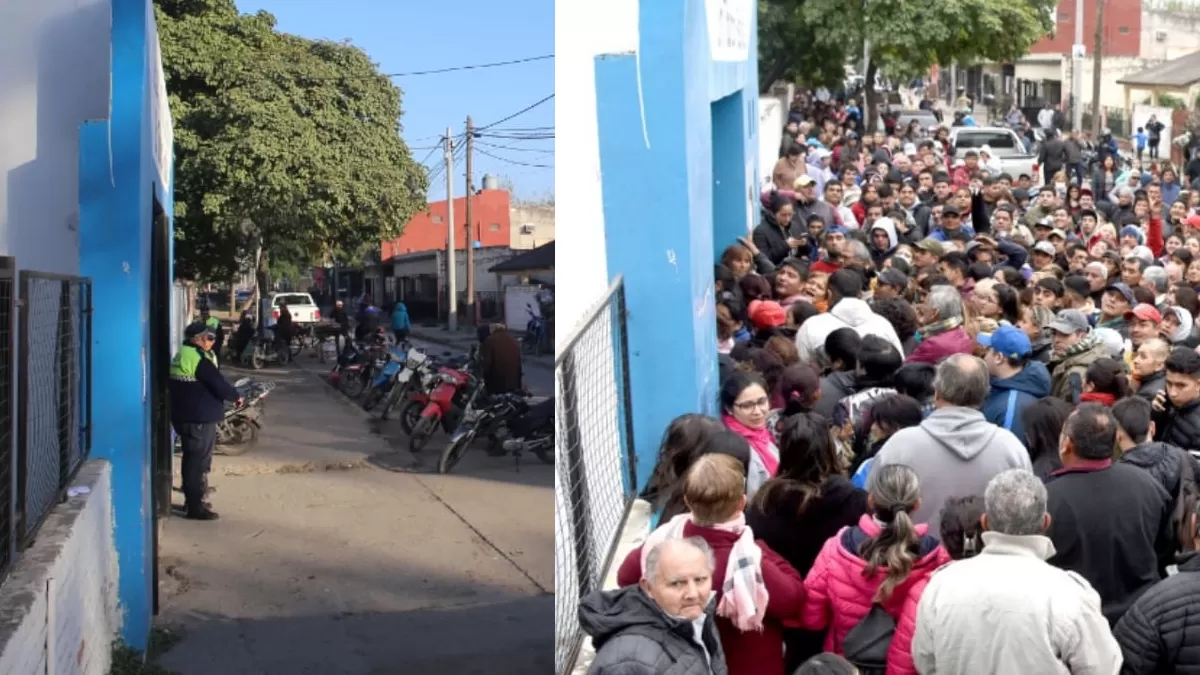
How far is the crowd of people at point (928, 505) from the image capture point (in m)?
3.75

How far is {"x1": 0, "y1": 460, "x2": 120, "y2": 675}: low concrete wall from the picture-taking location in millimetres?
4914

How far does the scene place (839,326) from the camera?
687cm

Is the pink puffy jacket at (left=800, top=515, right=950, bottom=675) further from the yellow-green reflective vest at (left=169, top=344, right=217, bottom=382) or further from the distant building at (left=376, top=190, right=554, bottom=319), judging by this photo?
the distant building at (left=376, top=190, right=554, bottom=319)

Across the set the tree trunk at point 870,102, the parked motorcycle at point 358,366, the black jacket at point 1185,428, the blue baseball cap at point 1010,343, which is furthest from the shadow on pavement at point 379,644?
the tree trunk at point 870,102

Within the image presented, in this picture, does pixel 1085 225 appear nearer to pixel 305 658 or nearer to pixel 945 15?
pixel 305 658

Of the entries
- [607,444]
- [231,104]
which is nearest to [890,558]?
[607,444]

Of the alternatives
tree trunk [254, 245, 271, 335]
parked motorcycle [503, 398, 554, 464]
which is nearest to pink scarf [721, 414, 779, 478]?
parked motorcycle [503, 398, 554, 464]

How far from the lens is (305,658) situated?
7977 mm

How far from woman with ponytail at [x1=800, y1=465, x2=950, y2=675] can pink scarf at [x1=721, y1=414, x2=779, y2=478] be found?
41.3 inches

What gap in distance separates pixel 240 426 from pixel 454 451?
2892 millimetres

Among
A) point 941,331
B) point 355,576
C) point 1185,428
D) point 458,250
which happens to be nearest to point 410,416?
point 355,576

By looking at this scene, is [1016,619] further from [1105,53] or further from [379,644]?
[1105,53]

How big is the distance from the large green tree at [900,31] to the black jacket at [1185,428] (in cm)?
2228

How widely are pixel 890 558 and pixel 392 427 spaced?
46.5ft
